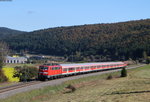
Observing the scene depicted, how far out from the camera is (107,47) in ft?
543

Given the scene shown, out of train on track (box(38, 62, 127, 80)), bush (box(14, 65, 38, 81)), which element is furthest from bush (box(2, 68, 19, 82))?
train on track (box(38, 62, 127, 80))

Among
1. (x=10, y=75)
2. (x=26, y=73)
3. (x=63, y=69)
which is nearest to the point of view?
(x=63, y=69)

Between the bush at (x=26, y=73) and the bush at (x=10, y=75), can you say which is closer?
the bush at (x=10, y=75)

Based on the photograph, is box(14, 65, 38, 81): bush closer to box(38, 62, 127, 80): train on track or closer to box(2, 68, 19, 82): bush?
box(2, 68, 19, 82): bush

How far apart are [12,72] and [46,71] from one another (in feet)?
51.8

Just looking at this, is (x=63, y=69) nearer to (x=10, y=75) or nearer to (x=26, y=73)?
(x=26, y=73)

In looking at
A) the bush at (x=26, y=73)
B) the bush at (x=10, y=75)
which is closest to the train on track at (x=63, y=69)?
the bush at (x=26, y=73)

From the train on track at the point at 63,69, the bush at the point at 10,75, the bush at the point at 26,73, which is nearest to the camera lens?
the train on track at the point at 63,69

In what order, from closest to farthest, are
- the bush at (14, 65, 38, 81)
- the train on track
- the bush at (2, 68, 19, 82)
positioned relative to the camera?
the train on track, the bush at (2, 68, 19, 82), the bush at (14, 65, 38, 81)

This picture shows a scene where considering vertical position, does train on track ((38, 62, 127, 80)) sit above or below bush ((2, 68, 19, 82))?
above

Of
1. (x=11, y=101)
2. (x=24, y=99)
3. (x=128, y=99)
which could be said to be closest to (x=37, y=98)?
(x=24, y=99)

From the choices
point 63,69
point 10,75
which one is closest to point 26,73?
point 10,75

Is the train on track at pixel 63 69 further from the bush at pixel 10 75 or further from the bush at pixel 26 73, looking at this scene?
the bush at pixel 10 75

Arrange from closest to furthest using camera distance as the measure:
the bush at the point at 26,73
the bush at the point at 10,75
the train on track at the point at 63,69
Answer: the train on track at the point at 63,69 < the bush at the point at 10,75 < the bush at the point at 26,73
